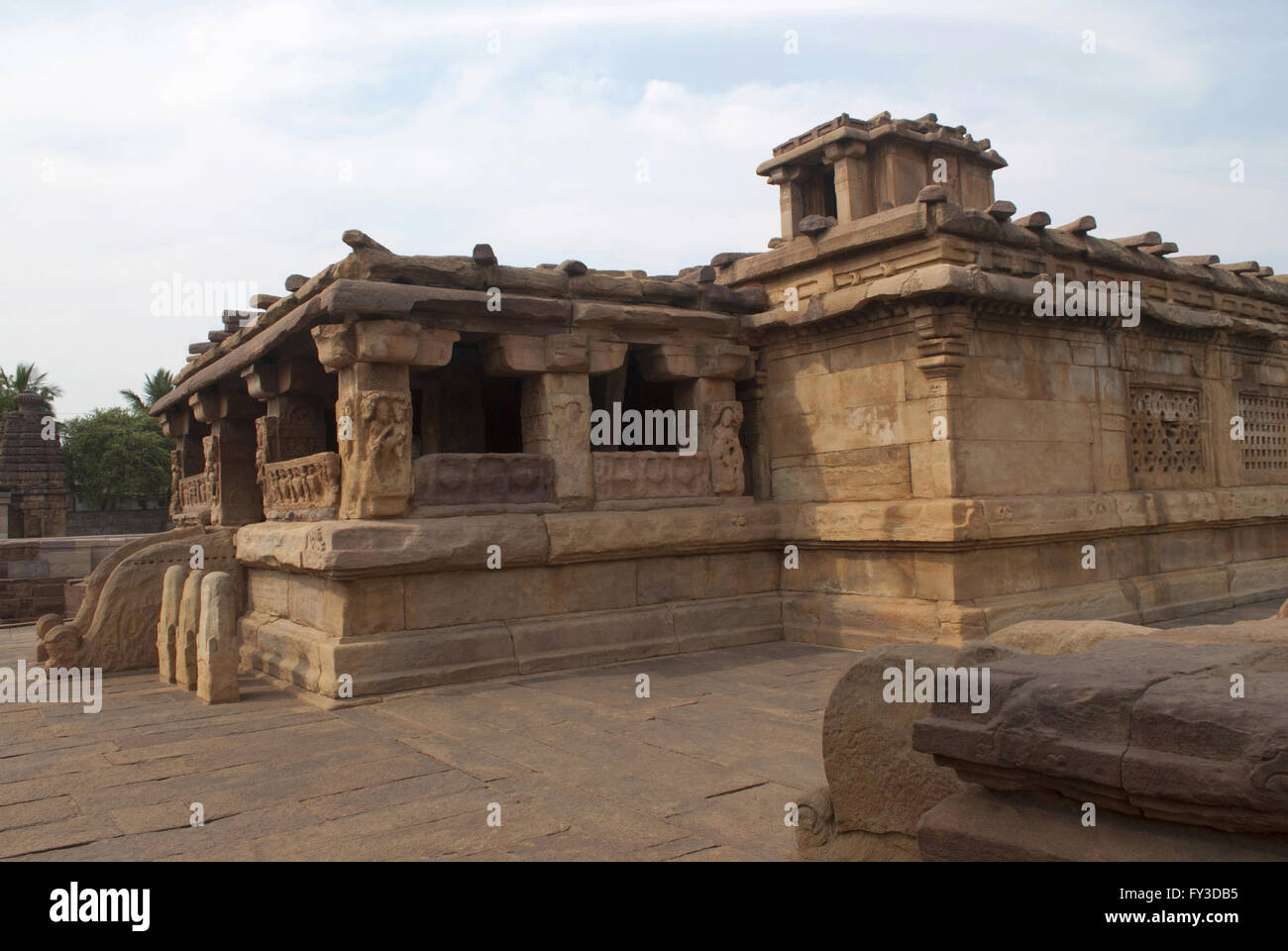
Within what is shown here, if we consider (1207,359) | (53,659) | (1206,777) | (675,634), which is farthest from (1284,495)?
(53,659)

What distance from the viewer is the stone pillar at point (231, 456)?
966cm

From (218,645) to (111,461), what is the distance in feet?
130

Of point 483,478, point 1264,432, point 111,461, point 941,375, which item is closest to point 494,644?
point 483,478

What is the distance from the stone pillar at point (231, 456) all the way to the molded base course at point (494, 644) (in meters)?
1.88

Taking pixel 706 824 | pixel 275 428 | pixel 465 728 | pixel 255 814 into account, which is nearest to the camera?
pixel 706 824

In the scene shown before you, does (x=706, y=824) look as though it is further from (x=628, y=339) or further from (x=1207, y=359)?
(x=1207, y=359)

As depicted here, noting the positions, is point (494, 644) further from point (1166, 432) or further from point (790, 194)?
point (790, 194)

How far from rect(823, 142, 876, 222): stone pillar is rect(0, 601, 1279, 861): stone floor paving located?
9.18 m

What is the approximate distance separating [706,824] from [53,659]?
6162 millimetres

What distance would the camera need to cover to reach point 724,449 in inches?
321

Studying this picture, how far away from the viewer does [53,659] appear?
749 centimetres

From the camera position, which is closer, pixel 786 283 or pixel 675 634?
pixel 675 634

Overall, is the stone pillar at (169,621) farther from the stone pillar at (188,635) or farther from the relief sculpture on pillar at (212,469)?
the relief sculpture on pillar at (212,469)

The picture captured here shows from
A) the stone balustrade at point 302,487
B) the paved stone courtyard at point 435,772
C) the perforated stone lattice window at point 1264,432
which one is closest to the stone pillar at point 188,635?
the paved stone courtyard at point 435,772
